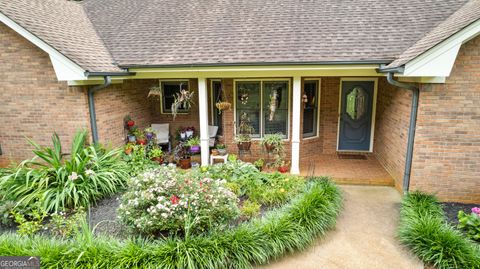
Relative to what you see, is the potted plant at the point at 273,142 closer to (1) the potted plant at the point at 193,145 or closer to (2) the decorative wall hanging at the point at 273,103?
(2) the decorative wall hanging at the point at 273,103

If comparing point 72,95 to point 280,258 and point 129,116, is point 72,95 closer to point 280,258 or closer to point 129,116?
point 129,116

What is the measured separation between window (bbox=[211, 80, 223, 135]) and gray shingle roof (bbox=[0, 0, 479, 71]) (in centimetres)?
139

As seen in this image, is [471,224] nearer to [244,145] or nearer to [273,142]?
[273,142]

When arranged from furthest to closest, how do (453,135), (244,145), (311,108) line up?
1. (311,108)
2. (244,145)
3. (453,135)

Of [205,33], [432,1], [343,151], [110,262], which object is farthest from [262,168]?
[432,1]

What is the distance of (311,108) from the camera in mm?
8484

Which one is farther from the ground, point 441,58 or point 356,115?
point 441,58

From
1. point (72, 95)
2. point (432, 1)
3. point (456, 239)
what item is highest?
point (432, 1)

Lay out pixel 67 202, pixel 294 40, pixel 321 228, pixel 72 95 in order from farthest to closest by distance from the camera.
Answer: pixel 294 40, pixel 72 95, pixel 67 202, pixel 321 228

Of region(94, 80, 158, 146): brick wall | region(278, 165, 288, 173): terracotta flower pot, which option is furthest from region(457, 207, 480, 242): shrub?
region(94, 80, 158, 146): brick wall

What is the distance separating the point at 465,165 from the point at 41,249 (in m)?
7.13

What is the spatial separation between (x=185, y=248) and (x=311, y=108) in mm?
5770

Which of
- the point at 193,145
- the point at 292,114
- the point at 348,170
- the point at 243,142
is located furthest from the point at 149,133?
the point at 348,170

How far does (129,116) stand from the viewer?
26.7ft
